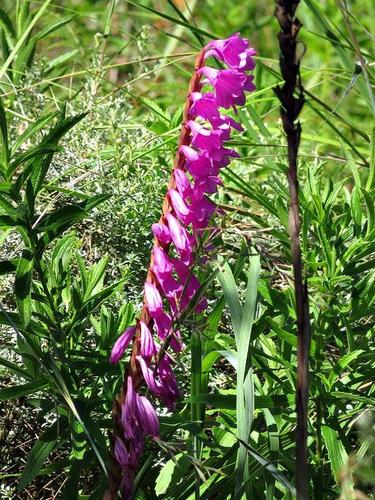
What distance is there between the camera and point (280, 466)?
1.92 m

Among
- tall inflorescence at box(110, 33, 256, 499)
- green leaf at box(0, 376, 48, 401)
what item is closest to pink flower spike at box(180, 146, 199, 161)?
tall inflorescence at box(110, 33, 256, 499)

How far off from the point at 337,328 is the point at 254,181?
3.92 feet

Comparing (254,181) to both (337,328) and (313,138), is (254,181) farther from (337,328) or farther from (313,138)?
(337,328)

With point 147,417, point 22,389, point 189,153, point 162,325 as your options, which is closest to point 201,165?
point 189,153

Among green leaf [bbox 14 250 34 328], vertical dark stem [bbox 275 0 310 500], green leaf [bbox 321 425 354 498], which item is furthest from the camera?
green leaf [bbox 321 425 354 498]

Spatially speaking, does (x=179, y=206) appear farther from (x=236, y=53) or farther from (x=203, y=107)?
(x=236, y=53)

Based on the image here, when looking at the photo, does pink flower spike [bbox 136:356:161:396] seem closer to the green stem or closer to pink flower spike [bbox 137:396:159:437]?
pink flower spike [bbox 137:396:159:437]

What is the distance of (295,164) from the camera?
1280 millimetres

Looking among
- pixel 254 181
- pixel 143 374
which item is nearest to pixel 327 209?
pixel 143 374

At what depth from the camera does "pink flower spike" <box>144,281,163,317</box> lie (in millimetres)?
1550

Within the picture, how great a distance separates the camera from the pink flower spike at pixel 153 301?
1550mm

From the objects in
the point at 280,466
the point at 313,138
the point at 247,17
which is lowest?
the point at 280,466

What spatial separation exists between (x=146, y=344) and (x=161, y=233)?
0.57 ft

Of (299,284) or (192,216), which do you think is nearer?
(299,284)
